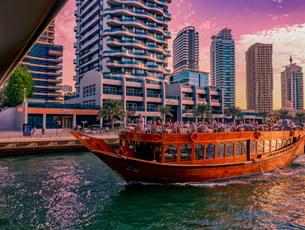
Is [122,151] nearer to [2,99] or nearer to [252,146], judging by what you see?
[252,146]

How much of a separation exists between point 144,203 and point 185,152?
4095mm

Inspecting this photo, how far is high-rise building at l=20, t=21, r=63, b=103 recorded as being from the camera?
3578 inches

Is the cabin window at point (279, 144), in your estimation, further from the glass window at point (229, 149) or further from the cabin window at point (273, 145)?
the glass window at point (229, 149)

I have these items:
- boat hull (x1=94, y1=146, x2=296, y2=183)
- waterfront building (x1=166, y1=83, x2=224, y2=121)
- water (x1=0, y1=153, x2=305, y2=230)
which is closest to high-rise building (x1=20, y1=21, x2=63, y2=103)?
waterfront building (x1=166, y1=83, x2=224, y2=121)

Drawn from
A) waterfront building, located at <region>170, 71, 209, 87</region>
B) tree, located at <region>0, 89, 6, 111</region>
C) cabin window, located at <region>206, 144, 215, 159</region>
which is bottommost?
cabin window, located at <region>206, 144, 215, 159</region>

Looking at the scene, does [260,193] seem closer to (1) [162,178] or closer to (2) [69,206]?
(1) [162,178]

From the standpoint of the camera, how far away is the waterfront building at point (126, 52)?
61250 millimetres

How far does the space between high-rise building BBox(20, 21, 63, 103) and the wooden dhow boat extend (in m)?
82.7

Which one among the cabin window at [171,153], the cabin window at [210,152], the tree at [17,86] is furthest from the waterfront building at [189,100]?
the cabin window at [171,153]

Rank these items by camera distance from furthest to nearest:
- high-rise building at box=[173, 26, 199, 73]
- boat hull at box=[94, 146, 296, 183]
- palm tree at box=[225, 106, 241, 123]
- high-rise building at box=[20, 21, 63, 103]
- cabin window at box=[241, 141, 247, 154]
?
high-rise building at box=[173, 26, 199, 73] → high-rise building at box=[20, 21, 63, 103] → palm tree at box=[225, 106, 241, 123] → cabin window at box=[241, 141, 247, 154] → boat hull at box=[94, 146, 296, 183]

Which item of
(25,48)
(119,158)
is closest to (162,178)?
(119,158)

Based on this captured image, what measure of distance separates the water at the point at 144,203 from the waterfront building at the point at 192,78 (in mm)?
83280

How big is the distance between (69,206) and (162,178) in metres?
5.21

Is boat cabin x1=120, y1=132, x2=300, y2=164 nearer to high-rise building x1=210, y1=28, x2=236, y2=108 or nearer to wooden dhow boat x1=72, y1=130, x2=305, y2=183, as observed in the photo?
wooden dhow boat x1=72, y1=130, x2=305, y2=183
